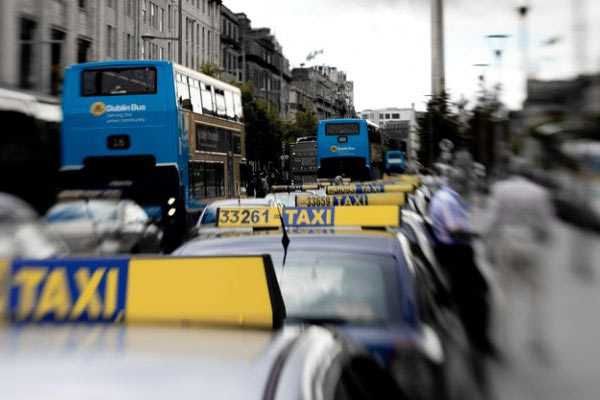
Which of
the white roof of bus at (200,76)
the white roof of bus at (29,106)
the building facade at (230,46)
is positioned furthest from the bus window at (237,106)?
the building facade at (230,46)

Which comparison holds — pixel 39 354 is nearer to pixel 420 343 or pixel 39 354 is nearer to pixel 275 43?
pixel 420 343

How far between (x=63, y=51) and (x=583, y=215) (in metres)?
20.3

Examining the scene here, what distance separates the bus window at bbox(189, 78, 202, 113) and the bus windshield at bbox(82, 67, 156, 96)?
154 cm

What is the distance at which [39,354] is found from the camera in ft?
6.89

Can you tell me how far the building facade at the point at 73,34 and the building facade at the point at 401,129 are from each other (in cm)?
1063

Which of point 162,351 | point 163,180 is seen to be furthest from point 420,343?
point 163,180

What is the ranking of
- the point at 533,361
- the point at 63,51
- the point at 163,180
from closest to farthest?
the point at 533,361, the point at 163,180, the point at 63,51

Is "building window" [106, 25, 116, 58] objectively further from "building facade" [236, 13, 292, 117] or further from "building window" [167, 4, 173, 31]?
"building facade" [236, 13, 292, 117]

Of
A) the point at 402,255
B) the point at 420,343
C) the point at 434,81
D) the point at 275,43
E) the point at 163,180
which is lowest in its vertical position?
the point at 420,343

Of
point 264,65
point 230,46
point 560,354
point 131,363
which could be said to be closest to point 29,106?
point 560,354

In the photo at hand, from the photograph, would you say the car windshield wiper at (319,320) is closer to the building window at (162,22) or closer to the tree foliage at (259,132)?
the building window at (162,22)

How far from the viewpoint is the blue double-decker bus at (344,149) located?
3959 cm

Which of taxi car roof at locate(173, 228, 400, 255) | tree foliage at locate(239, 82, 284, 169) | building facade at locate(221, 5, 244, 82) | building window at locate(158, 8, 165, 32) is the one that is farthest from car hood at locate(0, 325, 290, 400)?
building facade at locate(221, 5, 244, 82)

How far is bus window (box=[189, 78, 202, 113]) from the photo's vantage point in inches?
867
